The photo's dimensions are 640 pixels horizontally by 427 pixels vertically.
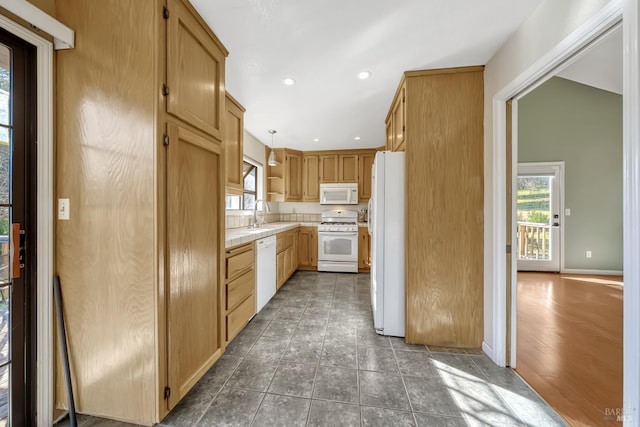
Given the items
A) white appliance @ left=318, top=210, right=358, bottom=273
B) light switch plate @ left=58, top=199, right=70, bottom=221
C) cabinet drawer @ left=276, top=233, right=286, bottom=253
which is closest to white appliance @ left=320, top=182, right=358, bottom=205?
white appliance @ left=318, top=210, right=358, bottom=273

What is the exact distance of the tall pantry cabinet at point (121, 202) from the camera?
118 centimetres

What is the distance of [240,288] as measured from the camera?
6.97 feet

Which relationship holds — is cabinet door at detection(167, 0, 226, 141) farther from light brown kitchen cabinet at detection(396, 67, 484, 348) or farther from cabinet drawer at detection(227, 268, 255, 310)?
light brown kitchen cabinet at detection(396, 67, 484, 348)

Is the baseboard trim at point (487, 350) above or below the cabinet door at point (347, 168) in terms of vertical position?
below

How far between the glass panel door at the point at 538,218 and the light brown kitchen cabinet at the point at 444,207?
332 centimetres

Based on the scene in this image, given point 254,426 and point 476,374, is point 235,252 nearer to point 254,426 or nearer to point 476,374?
point 254,426

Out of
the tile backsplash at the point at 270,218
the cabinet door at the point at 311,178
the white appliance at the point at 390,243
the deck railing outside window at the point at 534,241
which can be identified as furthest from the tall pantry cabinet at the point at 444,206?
the deck railing outside window at the point at 534,241

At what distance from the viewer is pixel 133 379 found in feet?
3.98

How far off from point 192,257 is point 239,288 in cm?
79

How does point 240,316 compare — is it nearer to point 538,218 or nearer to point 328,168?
point 328,168

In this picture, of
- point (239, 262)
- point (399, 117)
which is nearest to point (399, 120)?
point (399, 117)

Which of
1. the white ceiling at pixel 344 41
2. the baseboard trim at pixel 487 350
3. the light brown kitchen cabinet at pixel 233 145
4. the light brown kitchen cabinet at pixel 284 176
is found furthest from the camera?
the light brown kitchen cabinet at pixel 284 176

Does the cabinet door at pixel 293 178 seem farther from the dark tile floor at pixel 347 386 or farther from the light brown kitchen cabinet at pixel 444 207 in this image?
the light brown kitchen cabinet at pixel 444 207

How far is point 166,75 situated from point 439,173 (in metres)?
1.99
